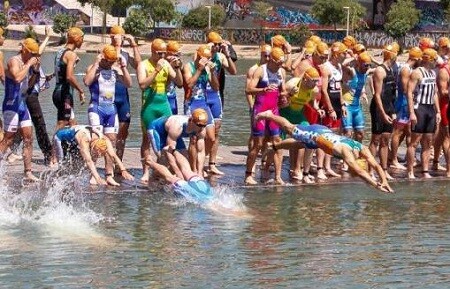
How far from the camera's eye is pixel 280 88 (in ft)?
49.6

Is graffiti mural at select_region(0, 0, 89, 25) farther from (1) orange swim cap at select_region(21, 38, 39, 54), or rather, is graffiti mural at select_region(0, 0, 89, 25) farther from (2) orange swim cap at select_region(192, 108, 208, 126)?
(2) orange swim cap at select_region(192, 108, 208, 126)

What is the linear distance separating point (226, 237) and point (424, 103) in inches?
207

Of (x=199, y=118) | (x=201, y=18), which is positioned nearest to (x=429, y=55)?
Result: (x=199, y=118)

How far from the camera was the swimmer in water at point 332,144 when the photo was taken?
13.2m

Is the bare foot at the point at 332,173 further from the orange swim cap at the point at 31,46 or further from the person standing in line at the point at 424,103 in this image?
the orange swim cap at the point at 31,46

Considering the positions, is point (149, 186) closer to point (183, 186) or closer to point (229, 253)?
point (183, 186)

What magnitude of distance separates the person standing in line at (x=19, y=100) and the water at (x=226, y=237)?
0.42 meters

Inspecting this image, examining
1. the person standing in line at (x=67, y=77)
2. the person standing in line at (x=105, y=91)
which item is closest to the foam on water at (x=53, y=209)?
the person standing in line at (x=105, y=91)

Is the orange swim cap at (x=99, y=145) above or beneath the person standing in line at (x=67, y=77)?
beneath

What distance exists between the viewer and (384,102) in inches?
640

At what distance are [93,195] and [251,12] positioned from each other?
269ft

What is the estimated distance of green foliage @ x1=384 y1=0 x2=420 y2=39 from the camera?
7738 cm

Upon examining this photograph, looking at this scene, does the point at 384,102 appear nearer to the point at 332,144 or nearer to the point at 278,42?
the point at 278,42

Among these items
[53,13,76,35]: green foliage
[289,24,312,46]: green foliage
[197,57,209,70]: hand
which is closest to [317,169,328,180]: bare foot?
[197,57,209,70]: hand
